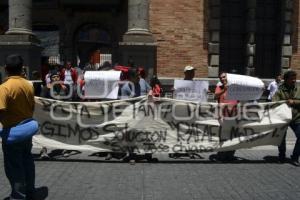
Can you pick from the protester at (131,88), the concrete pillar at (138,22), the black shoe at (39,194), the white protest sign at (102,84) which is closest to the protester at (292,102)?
the protester at (131,88)

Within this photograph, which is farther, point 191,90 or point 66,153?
point 66,153

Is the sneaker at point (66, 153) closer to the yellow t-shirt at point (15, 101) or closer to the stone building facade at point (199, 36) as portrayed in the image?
the yellow t-shirt at point (15, 101)

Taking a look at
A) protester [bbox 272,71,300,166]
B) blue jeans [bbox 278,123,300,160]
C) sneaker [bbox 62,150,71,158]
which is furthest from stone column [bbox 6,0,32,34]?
blue jeans [bbox 278,123,300,160]

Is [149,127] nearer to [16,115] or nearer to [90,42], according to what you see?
[16,115]

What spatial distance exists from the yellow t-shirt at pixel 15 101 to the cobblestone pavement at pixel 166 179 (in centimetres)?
116

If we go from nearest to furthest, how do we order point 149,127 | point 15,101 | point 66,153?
point 15,101, point 149,127, point 66,153

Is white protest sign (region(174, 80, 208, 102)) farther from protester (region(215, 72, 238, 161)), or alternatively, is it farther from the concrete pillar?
the concrete pillar

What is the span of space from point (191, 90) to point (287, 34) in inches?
380

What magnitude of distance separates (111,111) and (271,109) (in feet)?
9.69

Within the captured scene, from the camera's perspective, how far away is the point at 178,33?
1828cm

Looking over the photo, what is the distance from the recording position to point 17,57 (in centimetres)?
674

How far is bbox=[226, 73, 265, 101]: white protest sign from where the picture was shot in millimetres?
10039

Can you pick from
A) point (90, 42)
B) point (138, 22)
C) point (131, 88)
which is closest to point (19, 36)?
point (138, 22)

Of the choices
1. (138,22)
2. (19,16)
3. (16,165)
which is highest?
(19,16)
